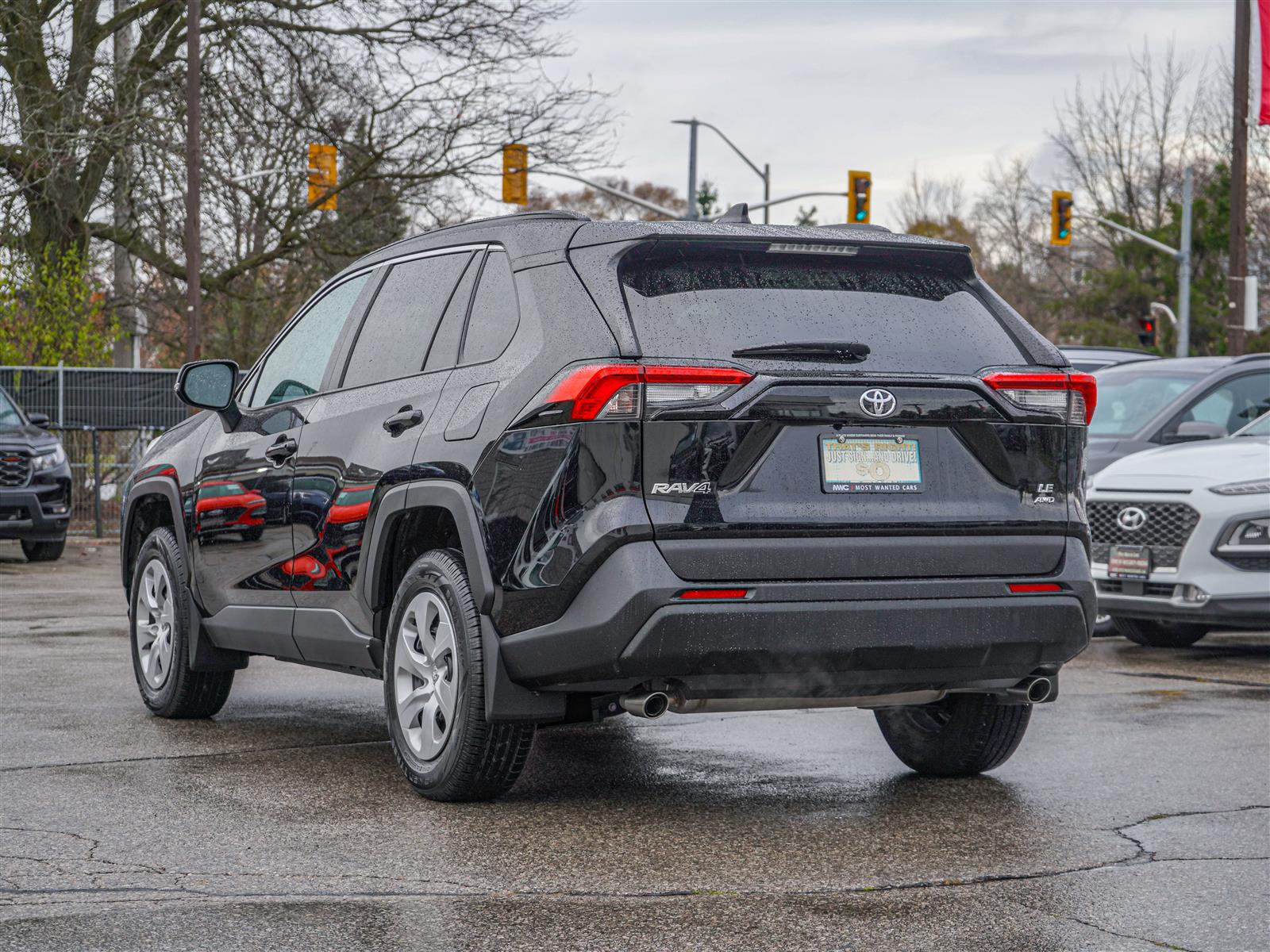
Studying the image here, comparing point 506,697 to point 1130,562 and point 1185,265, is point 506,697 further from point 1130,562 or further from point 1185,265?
point 1185,265

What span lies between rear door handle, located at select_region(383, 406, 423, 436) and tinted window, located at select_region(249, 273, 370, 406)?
912 millimetres

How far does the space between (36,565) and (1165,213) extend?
154 feet

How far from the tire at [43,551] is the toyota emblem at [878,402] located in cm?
1427

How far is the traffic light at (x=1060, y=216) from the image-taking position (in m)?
34.3

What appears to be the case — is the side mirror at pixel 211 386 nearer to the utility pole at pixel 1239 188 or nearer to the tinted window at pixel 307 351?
the tinted window at pixel 307 351

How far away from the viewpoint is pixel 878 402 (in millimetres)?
5223

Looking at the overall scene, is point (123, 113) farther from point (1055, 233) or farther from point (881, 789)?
point (881, 789)

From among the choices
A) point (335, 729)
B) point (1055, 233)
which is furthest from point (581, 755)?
point (1055, 233)

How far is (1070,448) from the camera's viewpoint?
559 centimetres

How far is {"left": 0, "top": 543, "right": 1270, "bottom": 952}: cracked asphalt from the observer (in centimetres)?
427

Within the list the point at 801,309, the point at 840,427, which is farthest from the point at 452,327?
the point at 840,427

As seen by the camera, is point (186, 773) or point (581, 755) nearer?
point (186, 773)

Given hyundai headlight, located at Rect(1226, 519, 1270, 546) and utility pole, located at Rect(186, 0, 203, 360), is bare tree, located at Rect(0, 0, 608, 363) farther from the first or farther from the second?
hyundai headlight, located at Rect(1226, 519, 1270, 546)

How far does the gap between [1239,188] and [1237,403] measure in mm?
15218
